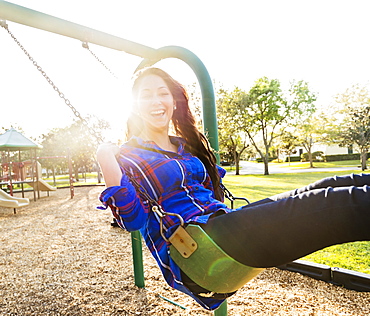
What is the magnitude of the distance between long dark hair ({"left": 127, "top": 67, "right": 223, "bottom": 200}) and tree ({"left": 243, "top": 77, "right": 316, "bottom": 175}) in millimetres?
16914

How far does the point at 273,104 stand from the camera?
18.0 m

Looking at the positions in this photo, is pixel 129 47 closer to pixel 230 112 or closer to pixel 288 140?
pixel 230 112

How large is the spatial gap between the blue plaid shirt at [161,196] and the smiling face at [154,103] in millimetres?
162

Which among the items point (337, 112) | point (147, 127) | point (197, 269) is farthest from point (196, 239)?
point (337, 112)

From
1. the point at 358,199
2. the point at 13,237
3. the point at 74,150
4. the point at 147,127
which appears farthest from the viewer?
the point at 74,150

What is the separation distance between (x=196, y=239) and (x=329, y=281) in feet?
5.87

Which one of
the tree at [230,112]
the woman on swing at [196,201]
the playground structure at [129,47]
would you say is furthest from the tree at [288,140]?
the woman on swing at [196,201]

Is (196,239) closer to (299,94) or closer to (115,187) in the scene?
(115,187)

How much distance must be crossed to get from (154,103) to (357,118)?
1900cm

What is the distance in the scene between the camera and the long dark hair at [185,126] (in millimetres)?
1772

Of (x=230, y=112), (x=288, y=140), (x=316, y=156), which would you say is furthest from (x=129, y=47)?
(x=316, y=156)

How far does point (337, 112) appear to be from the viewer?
1819 centimetres

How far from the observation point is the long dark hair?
1772 millimetres

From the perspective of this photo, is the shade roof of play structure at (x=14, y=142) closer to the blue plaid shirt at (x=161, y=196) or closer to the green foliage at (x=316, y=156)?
the blue plaid shirt at (x=161, y=196)
